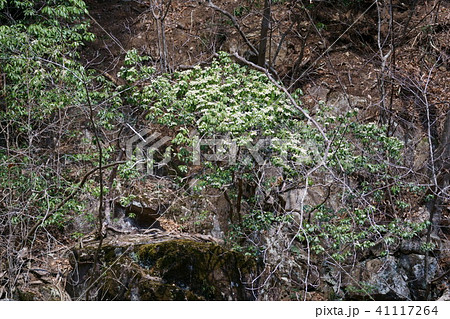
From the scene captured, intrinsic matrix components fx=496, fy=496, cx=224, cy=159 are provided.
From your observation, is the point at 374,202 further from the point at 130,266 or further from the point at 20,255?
the point at 20,255

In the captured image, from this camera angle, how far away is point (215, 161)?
6.18 meters

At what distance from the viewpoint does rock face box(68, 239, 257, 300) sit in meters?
5.41

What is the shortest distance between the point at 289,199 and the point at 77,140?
345 cm

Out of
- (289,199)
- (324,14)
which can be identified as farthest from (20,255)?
(324,14)

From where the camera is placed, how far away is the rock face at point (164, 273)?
5.41 metres

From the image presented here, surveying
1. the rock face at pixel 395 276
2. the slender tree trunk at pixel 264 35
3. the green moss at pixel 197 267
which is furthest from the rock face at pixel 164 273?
the slender tree trunk at pixel 264 35

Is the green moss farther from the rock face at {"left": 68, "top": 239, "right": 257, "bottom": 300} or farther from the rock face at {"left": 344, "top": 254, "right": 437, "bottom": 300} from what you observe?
the rock face at {"left": 344, "top": 254, "right": 437, "bottom": 300}

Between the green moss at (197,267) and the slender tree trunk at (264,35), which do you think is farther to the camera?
the slender tree trunk at (264,35)

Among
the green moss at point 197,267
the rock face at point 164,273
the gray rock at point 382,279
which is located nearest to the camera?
the rock face at point 164,273

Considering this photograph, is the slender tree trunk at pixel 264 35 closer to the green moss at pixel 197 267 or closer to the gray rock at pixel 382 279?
the gray rock at pixel 382 279

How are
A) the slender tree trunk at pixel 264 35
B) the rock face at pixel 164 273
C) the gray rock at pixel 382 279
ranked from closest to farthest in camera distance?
the rock face at pixel 164 273, the gray rock at pixel 382 279, the slender tree trunk at pixel 264 35

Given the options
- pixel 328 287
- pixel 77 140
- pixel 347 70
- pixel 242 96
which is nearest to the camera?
pixel 242 96

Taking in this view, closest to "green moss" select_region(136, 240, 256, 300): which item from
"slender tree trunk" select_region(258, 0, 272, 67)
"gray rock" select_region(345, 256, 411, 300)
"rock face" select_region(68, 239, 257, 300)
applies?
"rock face" select_region(68, 239, 257, 300)

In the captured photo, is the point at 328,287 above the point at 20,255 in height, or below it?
below
